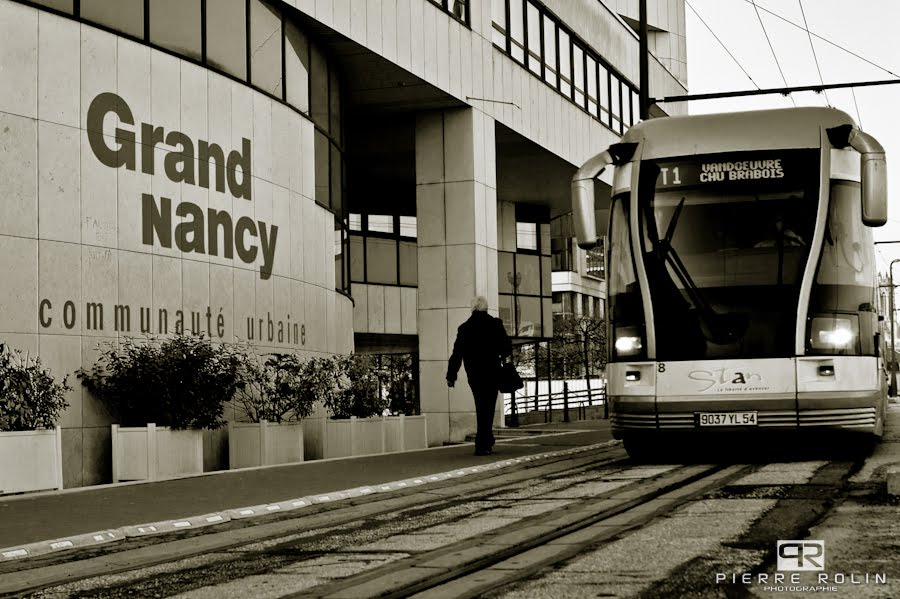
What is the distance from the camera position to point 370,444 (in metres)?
20.6

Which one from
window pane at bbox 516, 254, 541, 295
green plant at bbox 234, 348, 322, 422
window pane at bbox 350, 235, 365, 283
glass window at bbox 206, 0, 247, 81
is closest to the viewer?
green plant at bbox 234, 348, 322, 422

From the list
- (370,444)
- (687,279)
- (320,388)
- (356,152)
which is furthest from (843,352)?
(356,152)

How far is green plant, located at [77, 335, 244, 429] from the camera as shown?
15930 mm

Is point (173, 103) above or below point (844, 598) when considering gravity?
above

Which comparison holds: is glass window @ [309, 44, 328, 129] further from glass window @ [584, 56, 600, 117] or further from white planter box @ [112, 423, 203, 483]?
glass window @ [584, 56, 600, 117]

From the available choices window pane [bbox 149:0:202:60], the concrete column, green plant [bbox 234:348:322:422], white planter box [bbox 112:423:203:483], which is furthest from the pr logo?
the concrete column

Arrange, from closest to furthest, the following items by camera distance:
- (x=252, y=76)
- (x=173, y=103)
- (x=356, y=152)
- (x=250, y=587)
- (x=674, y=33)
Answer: (x=250, y=587)
(x=173, y=103)
(x=252, y=76)
(x=356, y=152)
(x=674, y=33)

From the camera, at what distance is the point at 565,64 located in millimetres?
35656

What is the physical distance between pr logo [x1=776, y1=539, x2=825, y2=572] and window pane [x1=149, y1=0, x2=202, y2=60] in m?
13.1

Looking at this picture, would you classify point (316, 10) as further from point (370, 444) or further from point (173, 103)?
point (370, 444)

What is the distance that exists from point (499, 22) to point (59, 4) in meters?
15.9

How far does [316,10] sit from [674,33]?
33606 millimetres

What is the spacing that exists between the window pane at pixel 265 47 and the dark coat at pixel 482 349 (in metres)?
6.11

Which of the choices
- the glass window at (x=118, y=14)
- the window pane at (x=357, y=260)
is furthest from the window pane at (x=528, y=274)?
the glass window at (x=118, y=14)
